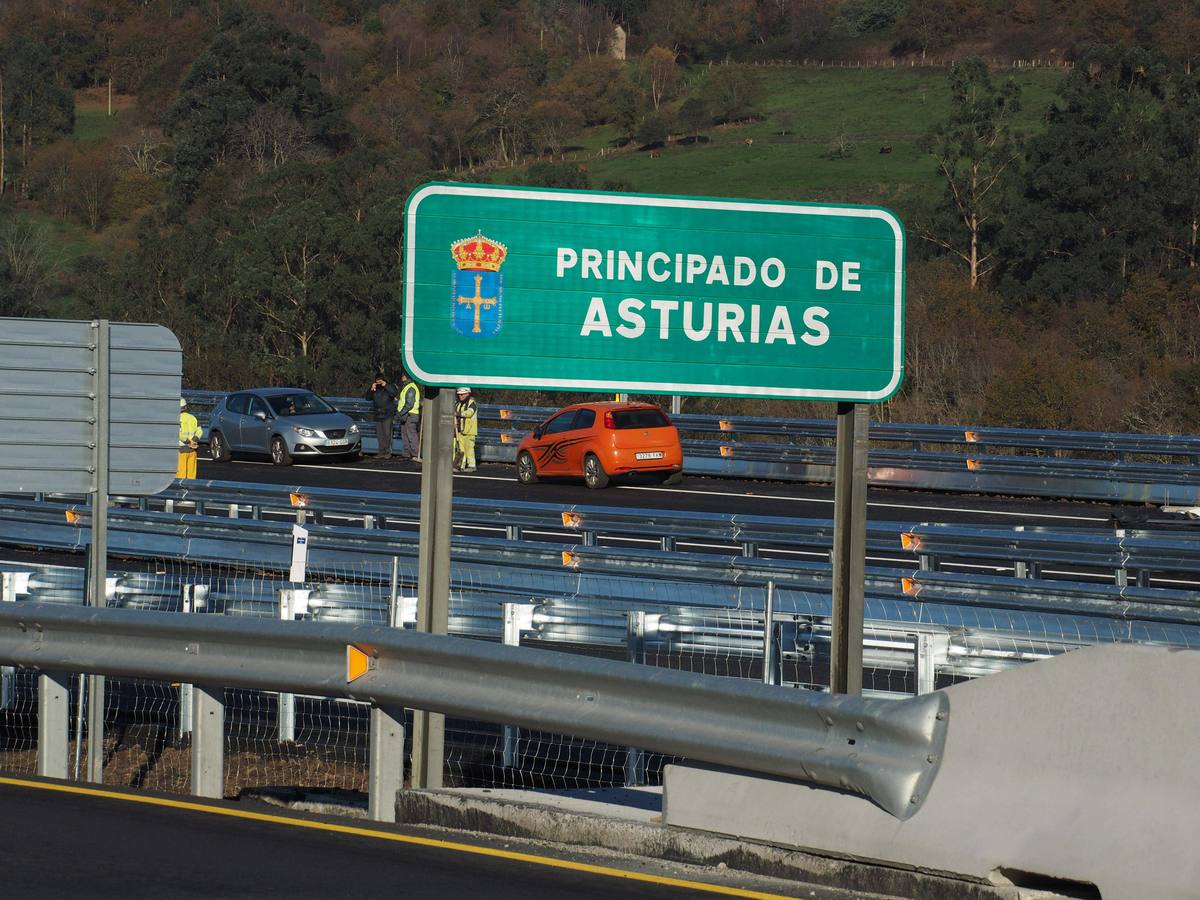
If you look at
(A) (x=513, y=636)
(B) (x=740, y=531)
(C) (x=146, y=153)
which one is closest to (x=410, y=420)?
(B) (x=740, y=531)

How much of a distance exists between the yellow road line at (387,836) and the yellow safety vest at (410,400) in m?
25.1

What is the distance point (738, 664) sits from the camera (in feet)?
40.0

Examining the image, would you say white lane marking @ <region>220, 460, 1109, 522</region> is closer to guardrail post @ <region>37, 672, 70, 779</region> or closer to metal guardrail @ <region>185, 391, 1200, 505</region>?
metal guardrail @ <region>185, 391, 1200, 505</region>

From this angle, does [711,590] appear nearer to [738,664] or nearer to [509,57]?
[738,664]

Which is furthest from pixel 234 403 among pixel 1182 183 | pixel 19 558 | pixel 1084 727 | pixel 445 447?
pixel 1182 183

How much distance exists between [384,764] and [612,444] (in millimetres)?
22307

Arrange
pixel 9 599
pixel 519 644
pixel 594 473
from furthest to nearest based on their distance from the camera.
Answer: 1. pixel 594 473
2. pixel 9 599
3. pixel 519 644

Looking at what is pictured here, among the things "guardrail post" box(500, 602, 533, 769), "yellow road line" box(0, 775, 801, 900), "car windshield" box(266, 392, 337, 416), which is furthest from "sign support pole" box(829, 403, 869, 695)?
"car windshield" box(266, 392, 337, 416)

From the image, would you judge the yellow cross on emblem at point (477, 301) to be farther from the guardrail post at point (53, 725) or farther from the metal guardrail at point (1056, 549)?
the metal guardrail at point (1056, 549)

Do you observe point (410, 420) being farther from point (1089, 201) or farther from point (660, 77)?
point (660, 77)

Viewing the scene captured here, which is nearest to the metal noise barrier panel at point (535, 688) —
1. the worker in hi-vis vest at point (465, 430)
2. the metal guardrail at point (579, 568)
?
the metal guardrail at point (579, 568)

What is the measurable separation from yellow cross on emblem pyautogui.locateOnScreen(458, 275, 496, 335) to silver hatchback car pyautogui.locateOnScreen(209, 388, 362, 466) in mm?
27050

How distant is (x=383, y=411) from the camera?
35781 millimetres

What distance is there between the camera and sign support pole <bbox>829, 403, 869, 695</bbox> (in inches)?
304
